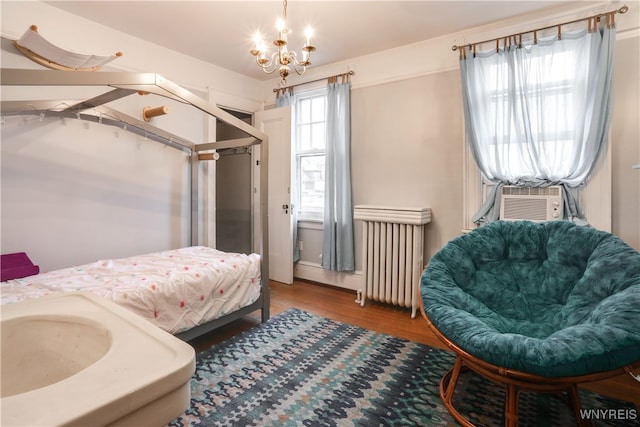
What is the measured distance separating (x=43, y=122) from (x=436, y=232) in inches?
135

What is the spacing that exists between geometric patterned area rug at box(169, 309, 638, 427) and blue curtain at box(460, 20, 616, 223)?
134 centimetres

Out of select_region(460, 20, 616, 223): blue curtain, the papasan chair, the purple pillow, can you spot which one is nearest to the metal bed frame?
the purple pillow

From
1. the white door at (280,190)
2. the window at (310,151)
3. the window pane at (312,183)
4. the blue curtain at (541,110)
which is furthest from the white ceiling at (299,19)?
Answer: the window pane at (312,183)

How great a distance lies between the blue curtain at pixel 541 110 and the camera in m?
2.32

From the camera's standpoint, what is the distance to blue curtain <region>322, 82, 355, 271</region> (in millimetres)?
3543

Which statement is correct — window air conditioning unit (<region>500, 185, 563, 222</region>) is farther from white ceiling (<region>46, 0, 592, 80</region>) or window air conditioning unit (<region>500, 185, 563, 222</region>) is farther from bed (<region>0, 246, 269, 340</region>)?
bed (<region>0, 246, 269, 340</region>)

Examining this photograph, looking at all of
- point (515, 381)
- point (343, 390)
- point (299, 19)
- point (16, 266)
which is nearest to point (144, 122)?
point (16, 266)

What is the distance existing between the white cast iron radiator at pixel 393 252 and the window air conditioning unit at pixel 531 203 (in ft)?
2.22

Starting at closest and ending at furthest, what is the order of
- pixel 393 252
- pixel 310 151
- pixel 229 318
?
1. pixel 229 318
2. pixel 393 252
3. pixel 310 151

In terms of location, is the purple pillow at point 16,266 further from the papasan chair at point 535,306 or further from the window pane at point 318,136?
the window pane at point 318,136

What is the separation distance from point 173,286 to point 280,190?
207cm

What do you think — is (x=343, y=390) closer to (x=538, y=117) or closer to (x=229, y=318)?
(x=229, y=318)

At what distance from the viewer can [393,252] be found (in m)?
3.09

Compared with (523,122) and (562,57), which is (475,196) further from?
(562,57)
